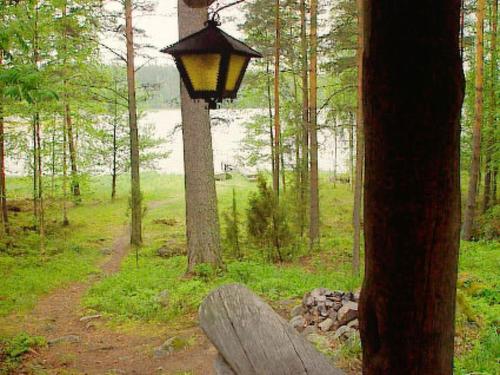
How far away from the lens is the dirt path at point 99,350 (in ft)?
16.9

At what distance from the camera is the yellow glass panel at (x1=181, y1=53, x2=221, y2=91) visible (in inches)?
107

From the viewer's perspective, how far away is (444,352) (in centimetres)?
108

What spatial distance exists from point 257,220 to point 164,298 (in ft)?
10.1

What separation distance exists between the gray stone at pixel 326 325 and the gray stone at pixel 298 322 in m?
0.26

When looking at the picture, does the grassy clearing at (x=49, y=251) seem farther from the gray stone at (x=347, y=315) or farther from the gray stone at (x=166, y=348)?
the gray stone at (x=347, y=315)

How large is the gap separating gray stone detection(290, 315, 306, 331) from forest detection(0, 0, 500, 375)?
100 mm

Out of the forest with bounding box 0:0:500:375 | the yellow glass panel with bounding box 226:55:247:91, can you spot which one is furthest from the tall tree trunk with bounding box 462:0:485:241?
the yellow glass panel with bounding box 226:55:247:91

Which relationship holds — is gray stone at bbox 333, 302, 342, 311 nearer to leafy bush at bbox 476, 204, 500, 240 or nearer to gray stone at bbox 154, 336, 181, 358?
gray stone at bbox 154, 336, 181, 358

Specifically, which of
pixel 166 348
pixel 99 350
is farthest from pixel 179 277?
pixel 166 348

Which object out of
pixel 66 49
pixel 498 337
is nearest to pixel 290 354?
pixel 498 337

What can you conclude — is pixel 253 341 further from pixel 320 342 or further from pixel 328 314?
pixel 328 314

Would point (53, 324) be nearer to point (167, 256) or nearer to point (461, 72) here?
point (167, 256)

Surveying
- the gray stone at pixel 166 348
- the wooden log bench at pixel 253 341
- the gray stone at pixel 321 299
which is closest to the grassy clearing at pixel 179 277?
the gray stone at pixel 166 348

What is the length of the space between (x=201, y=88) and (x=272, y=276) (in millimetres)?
6161
